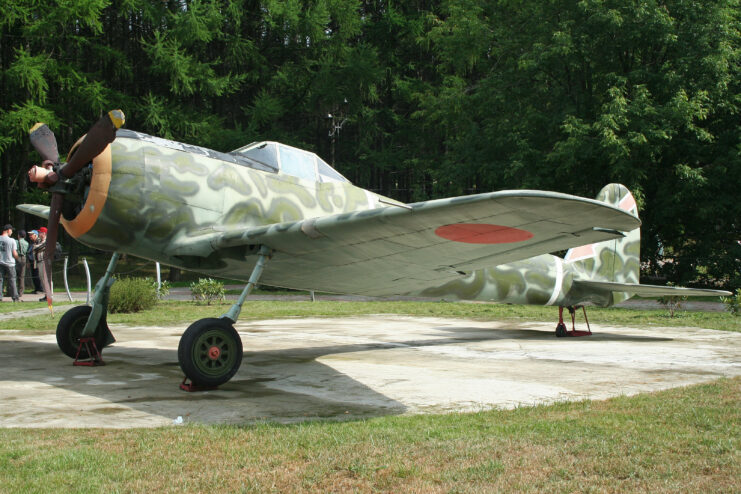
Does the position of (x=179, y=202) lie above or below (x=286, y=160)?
below

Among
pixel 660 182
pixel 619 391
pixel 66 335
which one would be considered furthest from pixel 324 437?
pixel 660 182

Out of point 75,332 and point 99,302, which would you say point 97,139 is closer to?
point 99,302

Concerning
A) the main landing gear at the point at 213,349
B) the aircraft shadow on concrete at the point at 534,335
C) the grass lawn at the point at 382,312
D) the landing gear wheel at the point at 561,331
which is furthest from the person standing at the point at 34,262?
the landing gear wheel at the point at 561,331

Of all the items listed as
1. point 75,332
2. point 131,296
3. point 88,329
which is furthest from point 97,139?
point 131,296

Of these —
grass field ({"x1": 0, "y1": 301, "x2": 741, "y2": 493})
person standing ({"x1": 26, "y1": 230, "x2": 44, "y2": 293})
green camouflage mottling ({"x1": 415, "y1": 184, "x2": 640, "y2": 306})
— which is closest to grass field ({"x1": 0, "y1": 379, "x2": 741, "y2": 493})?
grass field ({"x1": 0, "y1": 301, "x2": 741, "y2": 493})

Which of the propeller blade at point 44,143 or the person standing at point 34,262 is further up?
the propeller blade at point 44,143

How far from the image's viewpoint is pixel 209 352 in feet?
19.5

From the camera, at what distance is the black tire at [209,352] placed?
19.1 feet

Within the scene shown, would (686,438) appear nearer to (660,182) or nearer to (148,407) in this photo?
(148,407)

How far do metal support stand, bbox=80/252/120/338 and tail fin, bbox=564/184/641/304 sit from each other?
678 cm

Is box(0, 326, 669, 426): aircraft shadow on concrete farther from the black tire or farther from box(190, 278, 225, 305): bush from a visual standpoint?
box(190, 278, 225, 305): bush

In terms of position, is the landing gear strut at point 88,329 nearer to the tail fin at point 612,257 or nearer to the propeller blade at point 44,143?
the propeller blade at point 44,143

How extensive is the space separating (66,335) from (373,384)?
12.8 ft

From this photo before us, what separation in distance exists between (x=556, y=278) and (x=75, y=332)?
6.80 m
